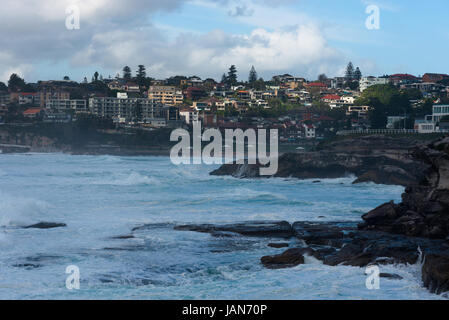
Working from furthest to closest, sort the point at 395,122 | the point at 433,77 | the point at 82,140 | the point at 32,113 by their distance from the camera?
the point at 433,77, the point at 32,113, the point at 82,140, the point at 395,122

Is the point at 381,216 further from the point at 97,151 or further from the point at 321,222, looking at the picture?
the point at 97,151

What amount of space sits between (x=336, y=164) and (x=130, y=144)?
159 feet

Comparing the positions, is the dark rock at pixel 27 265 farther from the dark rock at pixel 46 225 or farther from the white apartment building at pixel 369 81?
the white apartment building at pixel 369 81

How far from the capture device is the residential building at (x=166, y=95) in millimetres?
116625

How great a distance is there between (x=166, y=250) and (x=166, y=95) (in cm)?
10317

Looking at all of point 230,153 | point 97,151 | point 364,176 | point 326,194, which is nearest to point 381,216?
point 326,194

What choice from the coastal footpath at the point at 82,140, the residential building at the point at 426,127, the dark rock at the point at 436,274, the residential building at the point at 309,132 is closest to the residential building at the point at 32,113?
the coastal footpath at the point at 82,140

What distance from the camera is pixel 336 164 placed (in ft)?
Result: 141

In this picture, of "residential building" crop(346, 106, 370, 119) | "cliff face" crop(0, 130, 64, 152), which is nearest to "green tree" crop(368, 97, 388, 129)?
"residential building" crop(346, 106, 370, 119)

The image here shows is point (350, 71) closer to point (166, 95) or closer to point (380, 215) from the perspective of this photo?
point (166, 95)

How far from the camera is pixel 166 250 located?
16.2m

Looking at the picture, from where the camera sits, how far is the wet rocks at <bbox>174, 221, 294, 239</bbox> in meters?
18.3

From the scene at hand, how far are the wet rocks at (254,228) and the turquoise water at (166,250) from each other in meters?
0.69

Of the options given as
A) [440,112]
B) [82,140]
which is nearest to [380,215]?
[440,112]
